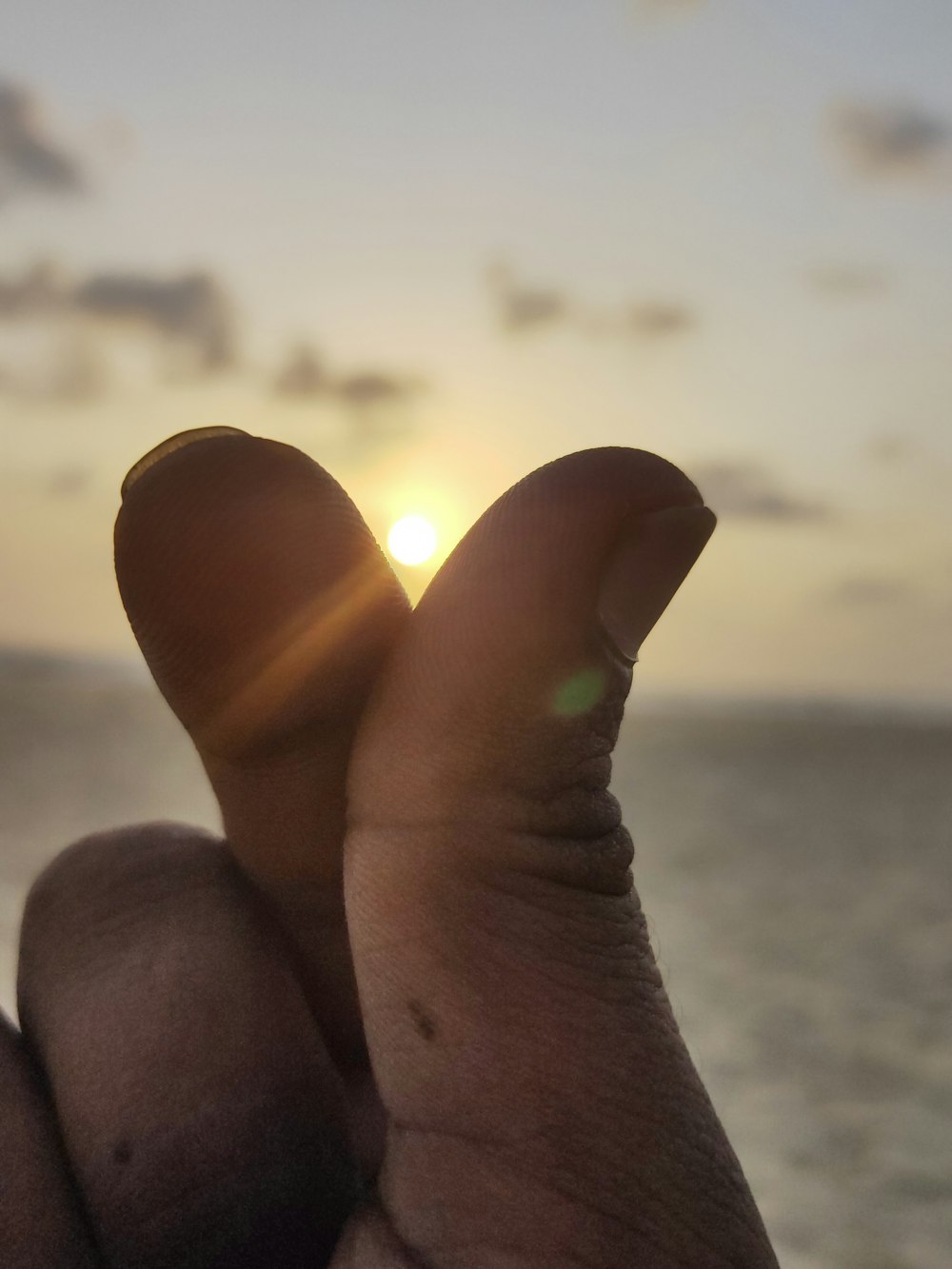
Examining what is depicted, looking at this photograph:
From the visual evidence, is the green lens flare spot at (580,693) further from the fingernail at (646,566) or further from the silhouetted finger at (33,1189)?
the silhouetted finger at (33,1189)

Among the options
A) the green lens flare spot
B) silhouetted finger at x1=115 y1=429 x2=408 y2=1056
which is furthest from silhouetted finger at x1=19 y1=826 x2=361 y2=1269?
Result: the green lens flare spot

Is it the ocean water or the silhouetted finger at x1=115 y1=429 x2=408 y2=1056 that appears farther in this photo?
the ocean water

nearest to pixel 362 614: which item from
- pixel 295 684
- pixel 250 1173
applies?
pixel 295 684

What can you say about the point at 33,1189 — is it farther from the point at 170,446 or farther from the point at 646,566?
the point at 646,566

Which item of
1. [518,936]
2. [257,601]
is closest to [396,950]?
[518,936]

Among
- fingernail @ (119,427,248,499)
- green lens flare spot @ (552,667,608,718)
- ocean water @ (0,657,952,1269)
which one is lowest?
ocean water @ (0,657,952,1269)

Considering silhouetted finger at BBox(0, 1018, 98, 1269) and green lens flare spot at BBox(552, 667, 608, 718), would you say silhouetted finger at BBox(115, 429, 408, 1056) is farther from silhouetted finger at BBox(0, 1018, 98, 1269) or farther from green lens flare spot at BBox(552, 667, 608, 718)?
silhouetted finger at BBox(0, 1018, 98, 1269)

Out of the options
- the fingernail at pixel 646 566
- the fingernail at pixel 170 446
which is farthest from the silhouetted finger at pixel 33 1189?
the fingernail at pixel 646 566
